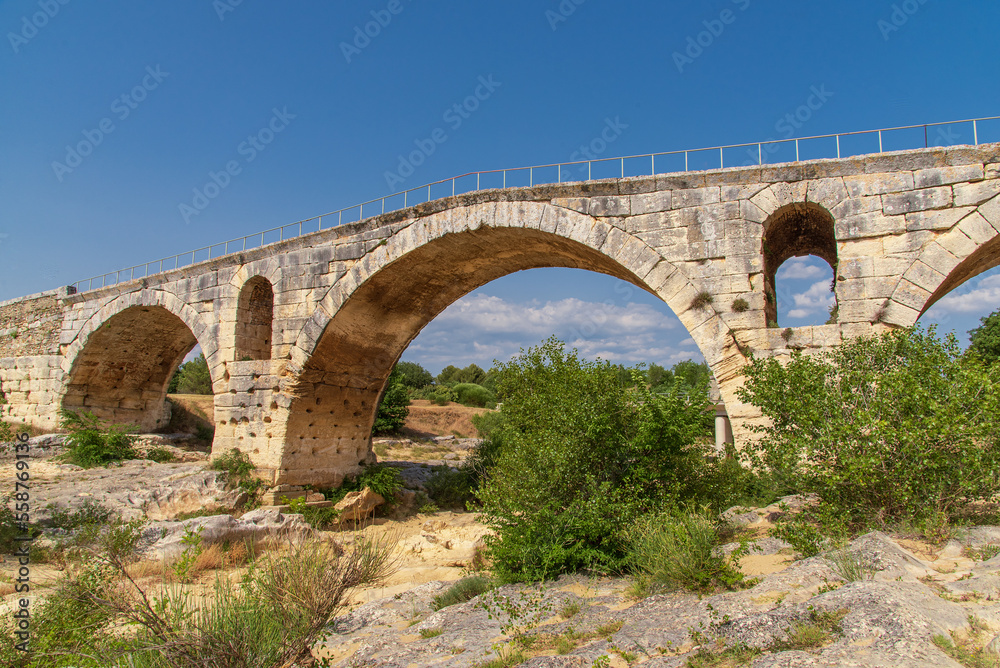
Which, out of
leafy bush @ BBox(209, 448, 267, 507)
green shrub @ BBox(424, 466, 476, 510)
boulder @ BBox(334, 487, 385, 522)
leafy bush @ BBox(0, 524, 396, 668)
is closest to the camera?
leafy bush @ BBox(0, 524, 396, 668)

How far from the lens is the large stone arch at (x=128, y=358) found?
1516 cm

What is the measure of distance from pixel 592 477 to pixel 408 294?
21.1 feet

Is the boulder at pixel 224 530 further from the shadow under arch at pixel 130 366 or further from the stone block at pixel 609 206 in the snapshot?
the shadow under arch at pixel 130 366

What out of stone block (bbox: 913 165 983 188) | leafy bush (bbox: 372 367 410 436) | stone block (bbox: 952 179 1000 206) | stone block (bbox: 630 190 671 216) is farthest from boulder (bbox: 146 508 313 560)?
leafy bush (bbox: 372 367 410 436)

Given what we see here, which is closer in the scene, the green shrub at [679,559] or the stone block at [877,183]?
the green shrub at [679,559]

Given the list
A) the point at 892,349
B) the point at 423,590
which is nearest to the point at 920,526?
the point at 892,349

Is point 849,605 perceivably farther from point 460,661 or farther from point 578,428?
point 578,428

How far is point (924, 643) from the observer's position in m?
2.73

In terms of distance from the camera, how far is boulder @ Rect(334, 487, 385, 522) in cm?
1175

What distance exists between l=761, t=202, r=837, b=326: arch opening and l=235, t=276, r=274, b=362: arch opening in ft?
30.5

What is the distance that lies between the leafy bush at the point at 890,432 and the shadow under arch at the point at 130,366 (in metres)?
14.2

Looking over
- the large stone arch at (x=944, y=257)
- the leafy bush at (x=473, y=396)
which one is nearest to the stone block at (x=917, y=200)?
the large stone arch at (x=944, y=257)

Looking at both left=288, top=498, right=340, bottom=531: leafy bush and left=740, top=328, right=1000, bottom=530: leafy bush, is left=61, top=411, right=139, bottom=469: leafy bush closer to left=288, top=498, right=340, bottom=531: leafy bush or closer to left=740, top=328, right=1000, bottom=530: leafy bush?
left=288, top=498, right=340, bottom=531: leafy bush

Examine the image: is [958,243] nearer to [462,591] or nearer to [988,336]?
[462,591]
